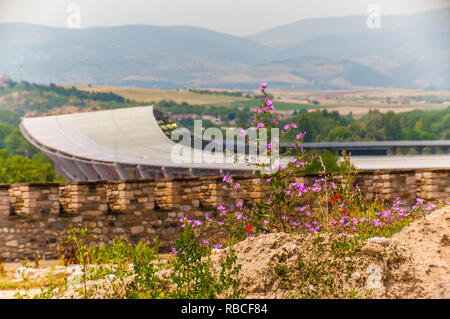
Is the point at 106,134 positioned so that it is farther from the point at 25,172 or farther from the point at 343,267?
the point at 343,267

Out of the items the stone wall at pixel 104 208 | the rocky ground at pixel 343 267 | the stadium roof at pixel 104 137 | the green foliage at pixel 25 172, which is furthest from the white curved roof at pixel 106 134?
the rocky ground at pixel 343 267

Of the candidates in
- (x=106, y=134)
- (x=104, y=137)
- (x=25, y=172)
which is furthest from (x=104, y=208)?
(x=25, y=172)

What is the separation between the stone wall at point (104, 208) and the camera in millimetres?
13758

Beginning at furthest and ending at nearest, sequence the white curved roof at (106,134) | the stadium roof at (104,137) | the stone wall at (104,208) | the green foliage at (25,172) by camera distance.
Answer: the green foliage at (25,172), the white curved roof at (106,134), the stadium roof at (104,137), the stone wall at (104,208)

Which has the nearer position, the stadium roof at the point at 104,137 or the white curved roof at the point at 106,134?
the stadium roof at the point at 104,137

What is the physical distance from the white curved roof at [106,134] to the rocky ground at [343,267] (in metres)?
75.2

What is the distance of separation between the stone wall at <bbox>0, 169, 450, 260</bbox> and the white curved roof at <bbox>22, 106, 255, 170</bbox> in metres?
69.0

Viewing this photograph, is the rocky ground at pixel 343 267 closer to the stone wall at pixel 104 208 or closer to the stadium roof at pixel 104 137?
the stone wall at pixel 104 208

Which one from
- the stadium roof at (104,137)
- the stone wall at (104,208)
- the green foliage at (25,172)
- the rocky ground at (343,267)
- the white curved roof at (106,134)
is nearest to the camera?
the rocky ground at (343,267)

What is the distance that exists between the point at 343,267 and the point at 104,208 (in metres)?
7.44

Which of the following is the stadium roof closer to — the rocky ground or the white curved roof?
the white curved roof

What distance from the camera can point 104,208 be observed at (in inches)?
546
